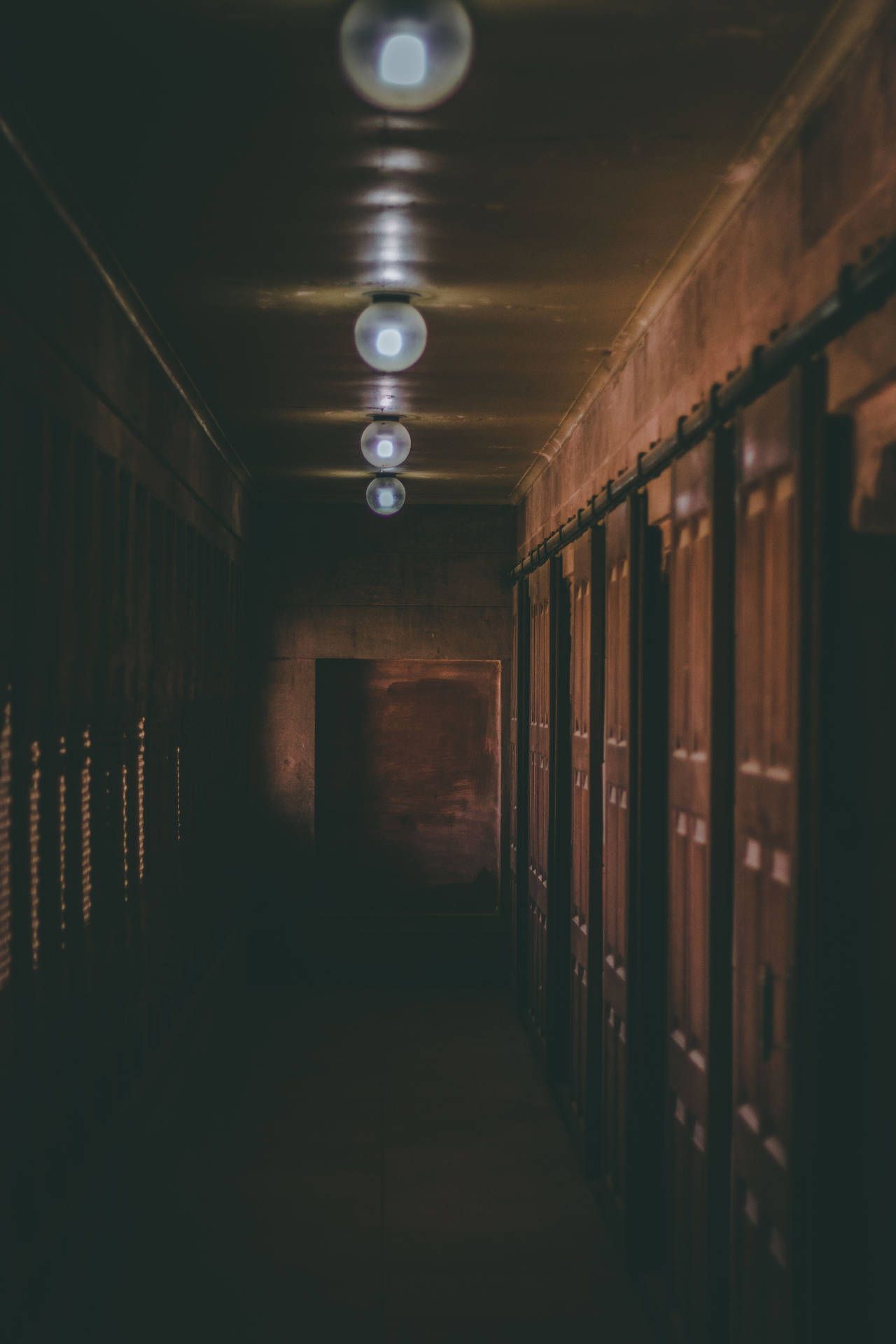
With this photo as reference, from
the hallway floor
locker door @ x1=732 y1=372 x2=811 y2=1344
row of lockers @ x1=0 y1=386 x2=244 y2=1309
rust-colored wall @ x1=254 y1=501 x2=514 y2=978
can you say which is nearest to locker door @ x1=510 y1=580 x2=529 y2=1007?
rust-colored wall @ x1=254 y1=501 x2=514 y2=978

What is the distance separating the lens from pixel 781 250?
2.90m

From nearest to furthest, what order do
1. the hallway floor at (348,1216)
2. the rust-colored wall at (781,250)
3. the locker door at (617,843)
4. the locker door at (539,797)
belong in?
1. the rust-colored wall at (781,250)
2. the hallway floor at (348,1216)
3. the locker door at (617,843)
4. the locker door at (539,797)

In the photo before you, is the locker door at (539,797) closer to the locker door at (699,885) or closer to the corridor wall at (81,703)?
the corridor wall at (81,703)

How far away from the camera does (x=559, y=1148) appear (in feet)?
18.0

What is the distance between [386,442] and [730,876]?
341 centimetres

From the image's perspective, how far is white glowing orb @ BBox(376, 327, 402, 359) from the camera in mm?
3904

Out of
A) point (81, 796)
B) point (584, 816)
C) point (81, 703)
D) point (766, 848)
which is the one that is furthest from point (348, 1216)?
point (766, 848)

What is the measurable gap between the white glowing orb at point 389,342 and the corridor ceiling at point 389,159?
0.24 meters

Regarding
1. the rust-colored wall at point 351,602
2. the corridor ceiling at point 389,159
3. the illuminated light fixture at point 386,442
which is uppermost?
the corridor ceiling at point 389,159

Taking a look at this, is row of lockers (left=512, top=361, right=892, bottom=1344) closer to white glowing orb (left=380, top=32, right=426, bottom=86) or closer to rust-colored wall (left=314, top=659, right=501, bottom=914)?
white glowing orb (left=380, top=32, right=426, bottom=86)

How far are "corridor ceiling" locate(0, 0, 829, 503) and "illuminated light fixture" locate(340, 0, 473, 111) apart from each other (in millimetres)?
391

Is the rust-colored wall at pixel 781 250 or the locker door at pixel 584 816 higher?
the rust-colored wall at pixel 781 250

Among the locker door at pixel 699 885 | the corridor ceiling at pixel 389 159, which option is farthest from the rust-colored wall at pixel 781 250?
the locker door at pixel 699 885

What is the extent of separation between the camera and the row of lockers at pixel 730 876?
239 cm
